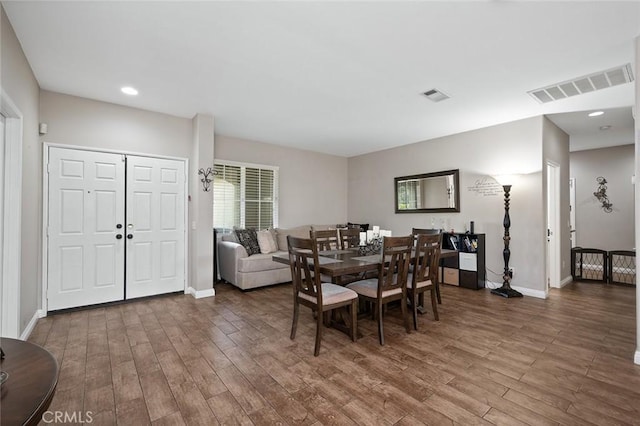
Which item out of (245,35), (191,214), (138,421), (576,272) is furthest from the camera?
(576,272)

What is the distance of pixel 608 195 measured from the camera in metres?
5.94

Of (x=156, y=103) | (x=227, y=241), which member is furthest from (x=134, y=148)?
(x=227, y=241)

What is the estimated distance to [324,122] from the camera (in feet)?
15.1

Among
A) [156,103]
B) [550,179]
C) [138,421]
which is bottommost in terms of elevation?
[138,421]

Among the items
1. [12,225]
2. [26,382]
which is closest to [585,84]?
[26,382]

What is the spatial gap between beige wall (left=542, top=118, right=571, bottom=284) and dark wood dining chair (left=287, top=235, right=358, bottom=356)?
138 inches

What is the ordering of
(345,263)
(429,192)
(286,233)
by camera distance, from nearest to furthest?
(345,263)
(429,192)
(286,233)

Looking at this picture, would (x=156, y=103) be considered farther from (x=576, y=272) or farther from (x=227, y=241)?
(x=576, y=272)

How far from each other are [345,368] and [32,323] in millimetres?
3324

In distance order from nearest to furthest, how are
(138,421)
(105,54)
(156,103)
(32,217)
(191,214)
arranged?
(138,421) → (105,54) → (32,217) → (156,103) → (191,214)

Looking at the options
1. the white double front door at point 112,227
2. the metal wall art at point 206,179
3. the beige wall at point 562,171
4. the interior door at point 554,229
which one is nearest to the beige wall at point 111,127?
the white double front door at point 112,227

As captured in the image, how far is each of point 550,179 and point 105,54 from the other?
639 cm

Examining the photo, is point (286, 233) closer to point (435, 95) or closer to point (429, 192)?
point (429, 192)

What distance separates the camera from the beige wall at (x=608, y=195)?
5.71m
